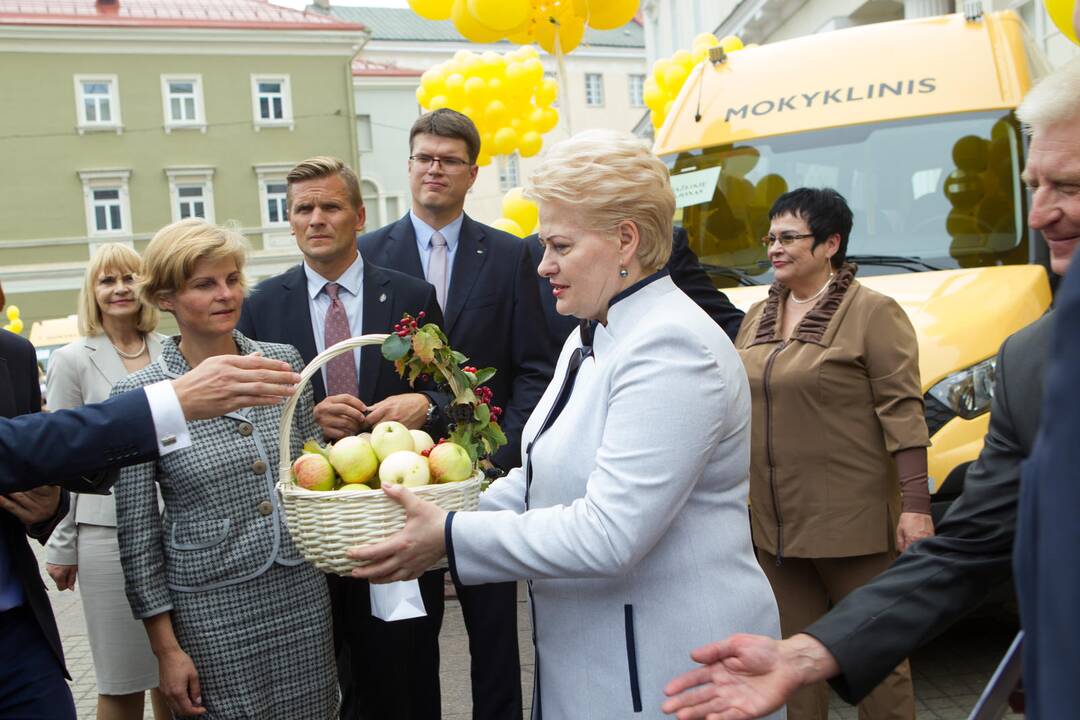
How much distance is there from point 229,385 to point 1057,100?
1.75 meters

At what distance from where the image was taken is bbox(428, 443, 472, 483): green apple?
7.93 feet

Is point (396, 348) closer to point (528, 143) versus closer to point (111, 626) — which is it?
point (111, 626)

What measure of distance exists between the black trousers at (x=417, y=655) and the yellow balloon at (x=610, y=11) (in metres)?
6.32

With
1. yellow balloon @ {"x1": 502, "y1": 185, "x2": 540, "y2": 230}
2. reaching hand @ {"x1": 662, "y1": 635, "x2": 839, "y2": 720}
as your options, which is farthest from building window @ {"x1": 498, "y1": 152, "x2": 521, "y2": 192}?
reaching hand @ {"x1": 662, "y1": 635, "x2": 839, "y2": 720}

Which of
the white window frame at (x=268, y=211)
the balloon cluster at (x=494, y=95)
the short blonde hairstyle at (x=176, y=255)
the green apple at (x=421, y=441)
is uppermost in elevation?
the white window frame at (x=268, y=211)

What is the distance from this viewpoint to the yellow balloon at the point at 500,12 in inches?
319

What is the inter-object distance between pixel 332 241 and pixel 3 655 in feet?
5.71

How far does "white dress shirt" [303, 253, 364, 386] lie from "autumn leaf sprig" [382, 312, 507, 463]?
3.30 ft

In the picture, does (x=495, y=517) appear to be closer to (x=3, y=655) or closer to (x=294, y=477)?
(x=294, y=477)

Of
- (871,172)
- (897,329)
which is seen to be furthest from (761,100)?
(897,329)

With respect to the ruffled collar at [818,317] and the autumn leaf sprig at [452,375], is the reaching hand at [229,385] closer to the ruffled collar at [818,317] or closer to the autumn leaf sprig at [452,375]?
the autumn leaf sprig at [452,375]

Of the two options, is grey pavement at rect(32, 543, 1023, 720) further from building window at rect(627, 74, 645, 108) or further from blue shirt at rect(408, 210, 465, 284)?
building window at rect(627, 74, 645, 108)

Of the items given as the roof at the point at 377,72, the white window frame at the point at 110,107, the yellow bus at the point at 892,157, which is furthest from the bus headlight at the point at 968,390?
the roof at the point at 377,72

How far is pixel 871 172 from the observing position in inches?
216
